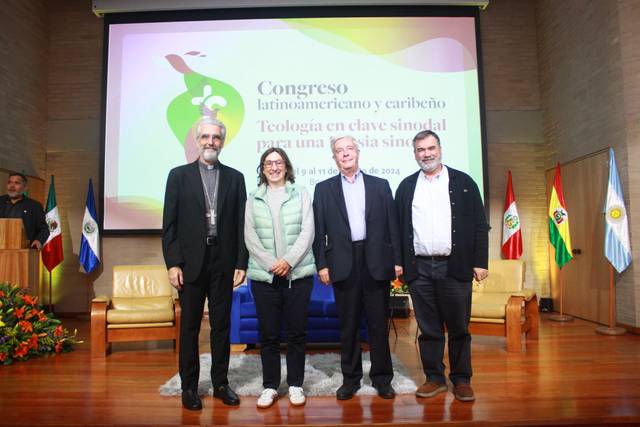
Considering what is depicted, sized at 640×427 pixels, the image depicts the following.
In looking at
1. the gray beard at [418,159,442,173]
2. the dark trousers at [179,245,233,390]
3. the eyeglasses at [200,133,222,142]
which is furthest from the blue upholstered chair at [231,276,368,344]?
the eyeglasses at [200,133,222,142]

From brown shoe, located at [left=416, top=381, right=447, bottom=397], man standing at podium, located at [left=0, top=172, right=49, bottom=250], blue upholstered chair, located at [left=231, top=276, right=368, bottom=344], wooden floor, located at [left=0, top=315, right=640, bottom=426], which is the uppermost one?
man standing at podium, located at [left=0, top=172, right=49, bottom=250]

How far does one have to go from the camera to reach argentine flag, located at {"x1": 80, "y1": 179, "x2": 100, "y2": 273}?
20.0 feet

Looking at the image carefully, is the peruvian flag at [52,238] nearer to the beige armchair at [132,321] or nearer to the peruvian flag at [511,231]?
the beige armchair at [132,321]

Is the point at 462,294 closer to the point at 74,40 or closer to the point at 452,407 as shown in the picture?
the point at 452,407

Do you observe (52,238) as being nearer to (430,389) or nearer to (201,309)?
(201,309)

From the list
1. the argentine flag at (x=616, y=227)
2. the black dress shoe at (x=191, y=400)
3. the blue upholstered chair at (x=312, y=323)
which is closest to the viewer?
the black dress shoe at (x=191, y=400)

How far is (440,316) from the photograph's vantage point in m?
2.94

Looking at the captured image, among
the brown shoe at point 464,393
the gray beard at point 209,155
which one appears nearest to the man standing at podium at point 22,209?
the gray beard at point 209,155

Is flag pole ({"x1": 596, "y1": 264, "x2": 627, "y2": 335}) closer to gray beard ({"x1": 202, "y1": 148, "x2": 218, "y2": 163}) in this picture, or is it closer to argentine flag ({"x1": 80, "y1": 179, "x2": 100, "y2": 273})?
gray beard ({"x1": 202, "y1": 148, "x2": 218, "y2": 163})

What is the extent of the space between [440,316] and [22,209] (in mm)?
4943

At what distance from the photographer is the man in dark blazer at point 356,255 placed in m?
2.79

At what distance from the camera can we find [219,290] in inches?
106

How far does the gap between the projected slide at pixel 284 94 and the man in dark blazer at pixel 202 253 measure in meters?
3.30

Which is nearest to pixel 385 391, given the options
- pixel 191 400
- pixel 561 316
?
pixel 191 400
